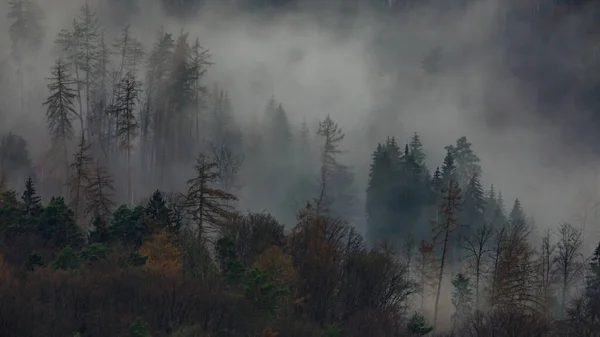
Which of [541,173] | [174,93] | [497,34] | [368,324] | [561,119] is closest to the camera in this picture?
[368,324]

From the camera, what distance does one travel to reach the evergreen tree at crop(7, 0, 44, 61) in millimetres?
84562

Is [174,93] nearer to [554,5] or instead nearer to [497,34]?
[497,34]

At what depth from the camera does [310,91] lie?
112188 mm

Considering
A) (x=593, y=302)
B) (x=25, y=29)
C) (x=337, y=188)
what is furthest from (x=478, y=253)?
(x=25, y=29)

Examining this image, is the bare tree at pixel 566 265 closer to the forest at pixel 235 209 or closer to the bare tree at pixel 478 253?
the forest at pixel 235 209

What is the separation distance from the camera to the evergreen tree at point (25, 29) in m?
84.6

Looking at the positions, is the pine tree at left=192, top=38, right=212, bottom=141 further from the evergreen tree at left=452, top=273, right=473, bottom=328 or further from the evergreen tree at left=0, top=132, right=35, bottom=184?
the evergreen tree at left=452, top=273, right=473, bottom=328

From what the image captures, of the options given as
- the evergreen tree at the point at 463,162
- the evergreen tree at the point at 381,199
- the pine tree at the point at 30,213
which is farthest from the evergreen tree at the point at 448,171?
the pine tree at the point at 30,213

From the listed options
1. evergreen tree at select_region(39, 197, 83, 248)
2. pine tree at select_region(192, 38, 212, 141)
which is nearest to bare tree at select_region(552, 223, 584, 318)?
evergreen tree at select_region(39, 197, 83, 248)

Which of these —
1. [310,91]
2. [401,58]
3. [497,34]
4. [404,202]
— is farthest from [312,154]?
[497,34]

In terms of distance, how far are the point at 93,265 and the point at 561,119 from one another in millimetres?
101962

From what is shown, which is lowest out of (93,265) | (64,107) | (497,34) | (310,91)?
(93,265)

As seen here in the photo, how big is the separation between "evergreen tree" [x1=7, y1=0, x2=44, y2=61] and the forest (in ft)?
0.80

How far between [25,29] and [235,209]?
1564 inches
